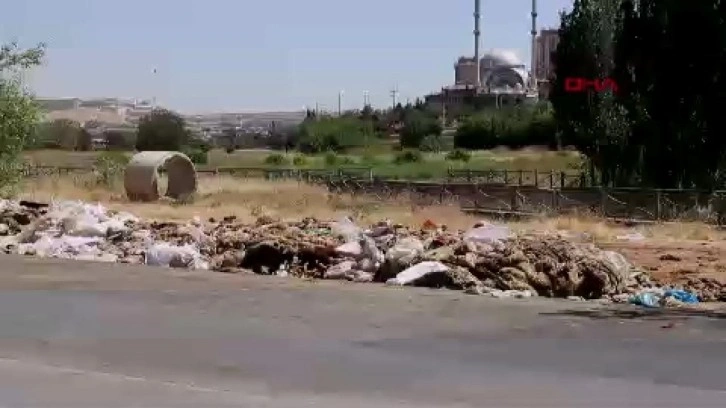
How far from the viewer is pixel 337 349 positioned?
12609mm

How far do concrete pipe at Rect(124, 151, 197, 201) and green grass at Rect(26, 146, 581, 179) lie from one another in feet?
53.2

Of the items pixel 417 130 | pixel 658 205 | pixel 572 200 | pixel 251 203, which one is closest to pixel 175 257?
pixel 658 205

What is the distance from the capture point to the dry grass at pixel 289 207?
31.0 meters

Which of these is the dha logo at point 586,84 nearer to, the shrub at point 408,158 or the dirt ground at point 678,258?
the dirt ground at point 678,258

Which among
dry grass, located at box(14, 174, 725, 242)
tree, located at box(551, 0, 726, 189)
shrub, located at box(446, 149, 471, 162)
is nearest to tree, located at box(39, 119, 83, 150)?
shrub, located at box(446, 149, 471, 162)

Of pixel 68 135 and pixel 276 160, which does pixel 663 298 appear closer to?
pixel 276 160

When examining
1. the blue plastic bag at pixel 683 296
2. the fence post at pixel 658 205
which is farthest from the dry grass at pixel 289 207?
the blue plastic bag at pixel 683 296

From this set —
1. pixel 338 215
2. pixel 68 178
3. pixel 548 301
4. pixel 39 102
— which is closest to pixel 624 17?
pixel 338 215

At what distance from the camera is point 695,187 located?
40625mm

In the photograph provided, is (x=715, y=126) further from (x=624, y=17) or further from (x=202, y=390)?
(x=202, y=390)

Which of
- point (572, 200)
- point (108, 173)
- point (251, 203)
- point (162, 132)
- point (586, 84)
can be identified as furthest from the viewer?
point (162, 132)

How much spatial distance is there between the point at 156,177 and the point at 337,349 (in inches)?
1274

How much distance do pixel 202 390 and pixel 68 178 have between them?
4637cm

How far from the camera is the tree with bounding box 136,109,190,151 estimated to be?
11681 centimetres
